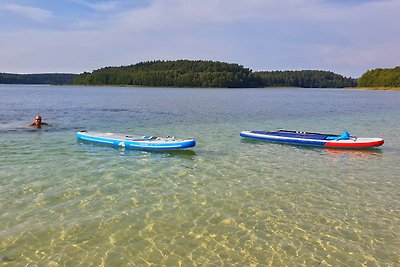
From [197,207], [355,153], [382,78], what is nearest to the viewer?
[197,207]

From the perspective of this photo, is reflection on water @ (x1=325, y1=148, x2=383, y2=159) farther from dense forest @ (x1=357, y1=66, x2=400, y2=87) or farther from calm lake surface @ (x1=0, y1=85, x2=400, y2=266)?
dense forest @ (x1=357, y1=66, x2=400, y2=87)

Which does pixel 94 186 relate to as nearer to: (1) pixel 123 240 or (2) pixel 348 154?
(1) pixel 123 240

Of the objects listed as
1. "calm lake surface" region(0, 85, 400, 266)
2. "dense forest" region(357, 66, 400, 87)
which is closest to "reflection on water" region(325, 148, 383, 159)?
"calm lake surface" region(0, 85, 400, 266)

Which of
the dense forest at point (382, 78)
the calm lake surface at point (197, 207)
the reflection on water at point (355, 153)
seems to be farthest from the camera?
the dense forest at point (382, 78)

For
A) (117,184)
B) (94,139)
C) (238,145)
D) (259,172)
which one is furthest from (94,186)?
(238,145)

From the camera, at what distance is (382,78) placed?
181 metres

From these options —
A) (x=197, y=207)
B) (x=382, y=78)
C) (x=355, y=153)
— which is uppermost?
(x=382, y=78)

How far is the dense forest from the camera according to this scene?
171 meters

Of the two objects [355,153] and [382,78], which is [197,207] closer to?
[355,153]

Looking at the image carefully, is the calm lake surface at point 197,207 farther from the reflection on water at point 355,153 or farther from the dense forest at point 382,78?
the dense forest at point 382,78

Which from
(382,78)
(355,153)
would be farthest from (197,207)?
(382,78)

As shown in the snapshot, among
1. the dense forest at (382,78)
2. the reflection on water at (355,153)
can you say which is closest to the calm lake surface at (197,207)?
the reflection on water at (355,153)

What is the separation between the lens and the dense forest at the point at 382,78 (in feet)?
561

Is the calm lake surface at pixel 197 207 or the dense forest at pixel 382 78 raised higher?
the dense forest at pixel 382 78
